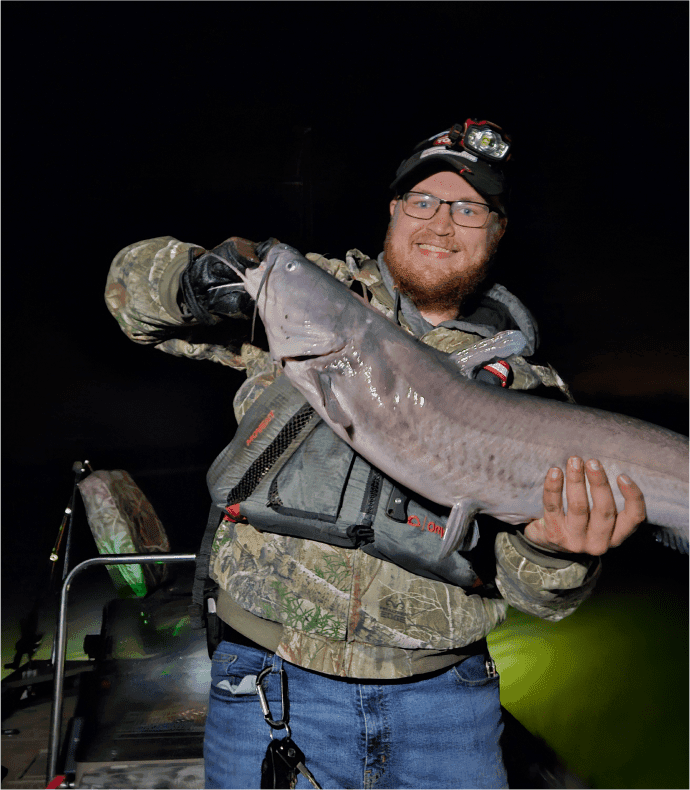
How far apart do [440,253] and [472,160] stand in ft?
1.32

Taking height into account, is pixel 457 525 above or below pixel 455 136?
below

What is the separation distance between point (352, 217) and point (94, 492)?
4.25 m

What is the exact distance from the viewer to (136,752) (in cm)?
281

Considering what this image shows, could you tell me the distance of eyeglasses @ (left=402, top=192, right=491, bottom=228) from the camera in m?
2.01

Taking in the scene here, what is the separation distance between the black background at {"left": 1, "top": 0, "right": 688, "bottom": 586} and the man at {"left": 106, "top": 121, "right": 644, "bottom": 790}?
2.21 meters

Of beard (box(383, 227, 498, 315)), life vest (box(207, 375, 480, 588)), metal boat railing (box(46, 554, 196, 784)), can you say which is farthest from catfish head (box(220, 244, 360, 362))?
metal boat railing (box(46, 554, 196, 784))

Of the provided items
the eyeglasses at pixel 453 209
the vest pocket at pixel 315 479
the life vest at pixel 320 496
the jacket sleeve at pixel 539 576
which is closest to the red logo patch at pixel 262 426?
the life vest at pixel 320 496

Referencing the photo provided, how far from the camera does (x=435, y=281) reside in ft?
6.39

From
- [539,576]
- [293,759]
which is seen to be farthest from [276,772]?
[539,576]

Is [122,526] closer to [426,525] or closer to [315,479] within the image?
[315,479]

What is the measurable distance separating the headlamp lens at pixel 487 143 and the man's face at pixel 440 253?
13 centimetres

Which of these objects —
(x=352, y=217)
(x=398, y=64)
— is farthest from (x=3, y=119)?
(x=398, y=64)

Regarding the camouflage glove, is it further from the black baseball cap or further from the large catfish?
the black baseball cap

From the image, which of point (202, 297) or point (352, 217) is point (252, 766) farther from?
point (352, 217)
